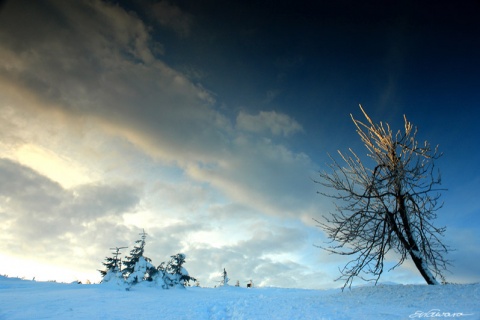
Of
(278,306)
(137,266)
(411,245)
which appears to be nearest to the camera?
(278,306)

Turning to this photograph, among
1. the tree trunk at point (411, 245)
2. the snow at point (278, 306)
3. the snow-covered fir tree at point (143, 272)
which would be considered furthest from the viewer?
the snow-covered fir tree at point (143, 272)

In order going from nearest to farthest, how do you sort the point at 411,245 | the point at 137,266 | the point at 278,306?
1. the point at 278,306
2. the point at 411,245
3. the point at 137,266

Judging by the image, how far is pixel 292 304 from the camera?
11125mm

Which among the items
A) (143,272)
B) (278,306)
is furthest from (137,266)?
(278,306)

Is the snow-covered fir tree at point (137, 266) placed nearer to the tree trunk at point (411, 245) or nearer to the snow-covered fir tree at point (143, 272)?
the snow-covered fir tree at point (143, 272)

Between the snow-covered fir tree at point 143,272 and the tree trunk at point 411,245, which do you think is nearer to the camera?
the tree trunk at point 411,245

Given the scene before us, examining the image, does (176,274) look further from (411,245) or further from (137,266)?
(411,245)

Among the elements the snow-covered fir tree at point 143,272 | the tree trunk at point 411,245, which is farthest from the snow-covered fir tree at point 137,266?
the tree trunk at point 411,245

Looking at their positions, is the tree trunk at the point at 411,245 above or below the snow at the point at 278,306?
above

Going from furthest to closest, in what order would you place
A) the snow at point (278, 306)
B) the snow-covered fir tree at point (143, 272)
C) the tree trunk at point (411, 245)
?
the snow-covered fir tree at point (143, 272) < the tree trunk at point (411, 245) < the snow at point (278, 306)

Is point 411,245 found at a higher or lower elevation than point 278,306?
higher

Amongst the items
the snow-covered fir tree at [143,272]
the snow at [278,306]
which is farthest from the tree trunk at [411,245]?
the snow-covered fir tree at [143,272]

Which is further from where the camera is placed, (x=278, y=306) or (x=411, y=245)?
(x=411, y=245)

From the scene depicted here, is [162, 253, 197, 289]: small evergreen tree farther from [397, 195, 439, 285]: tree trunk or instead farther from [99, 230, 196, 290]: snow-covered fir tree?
[397, 195, 439, 285]: tree trunk
